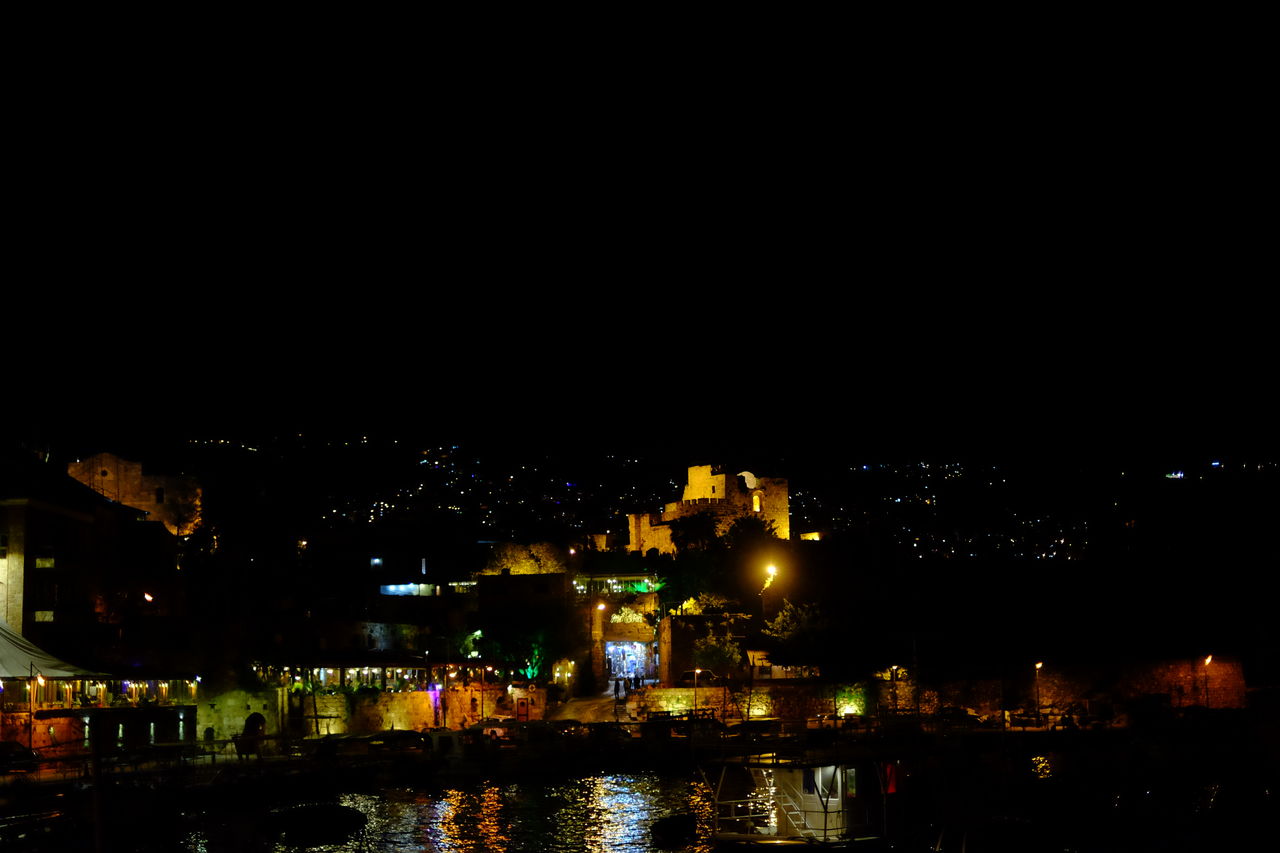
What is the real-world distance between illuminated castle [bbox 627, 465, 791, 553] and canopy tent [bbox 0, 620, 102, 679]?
3677 cm

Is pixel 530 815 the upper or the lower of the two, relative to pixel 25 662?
lower

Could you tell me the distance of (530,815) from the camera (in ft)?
105

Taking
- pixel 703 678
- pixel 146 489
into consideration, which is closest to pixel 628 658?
pixel 703 678

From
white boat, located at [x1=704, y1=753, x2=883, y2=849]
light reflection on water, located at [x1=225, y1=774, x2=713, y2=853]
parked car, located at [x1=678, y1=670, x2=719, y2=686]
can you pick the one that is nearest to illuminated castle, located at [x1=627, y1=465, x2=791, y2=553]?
parked car, located at [x1=678, y1=670, x2=719, y2=686]

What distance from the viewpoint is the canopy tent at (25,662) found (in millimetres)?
32406

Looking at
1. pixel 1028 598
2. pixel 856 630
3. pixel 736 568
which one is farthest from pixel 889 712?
pixel 1028 598

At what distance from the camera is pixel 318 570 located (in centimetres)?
6906

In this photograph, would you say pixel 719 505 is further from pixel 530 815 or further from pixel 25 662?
pixel 25 662

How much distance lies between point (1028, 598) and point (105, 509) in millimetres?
41993

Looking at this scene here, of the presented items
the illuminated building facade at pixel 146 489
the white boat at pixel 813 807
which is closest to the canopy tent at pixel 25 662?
the white boat at pixel 813 807

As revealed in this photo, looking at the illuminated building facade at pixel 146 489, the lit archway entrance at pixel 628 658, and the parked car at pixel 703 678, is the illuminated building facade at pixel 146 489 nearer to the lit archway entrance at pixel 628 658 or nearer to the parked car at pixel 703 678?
the lit archway entrance at pixel 628 658

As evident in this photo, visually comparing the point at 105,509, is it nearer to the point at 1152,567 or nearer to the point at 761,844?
the point at 761,844

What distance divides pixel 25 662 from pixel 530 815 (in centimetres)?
1420

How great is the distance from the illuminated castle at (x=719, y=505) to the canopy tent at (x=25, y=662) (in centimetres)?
3677
